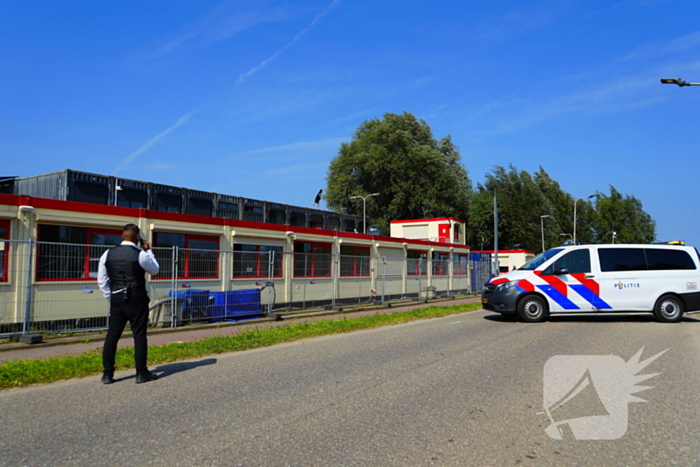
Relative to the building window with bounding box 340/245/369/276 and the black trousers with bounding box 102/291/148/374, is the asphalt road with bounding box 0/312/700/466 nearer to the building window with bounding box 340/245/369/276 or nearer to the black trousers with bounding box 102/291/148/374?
the black trousers with bounding box 102/291/148/374

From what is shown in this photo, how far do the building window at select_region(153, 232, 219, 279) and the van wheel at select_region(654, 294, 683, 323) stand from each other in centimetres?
1114

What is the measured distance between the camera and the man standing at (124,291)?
6.21 m

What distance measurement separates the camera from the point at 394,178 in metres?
55.9

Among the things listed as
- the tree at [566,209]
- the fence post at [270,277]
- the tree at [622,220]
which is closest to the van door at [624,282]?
the fence post at [270,277]

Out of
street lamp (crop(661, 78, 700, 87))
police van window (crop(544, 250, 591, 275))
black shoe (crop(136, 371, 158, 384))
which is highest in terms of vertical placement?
street lamp (crop(661, 78, 700, 87))

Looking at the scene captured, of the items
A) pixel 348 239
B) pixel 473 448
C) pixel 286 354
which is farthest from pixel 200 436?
pixel 348 239

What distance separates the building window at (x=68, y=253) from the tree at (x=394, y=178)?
4339 centimetres

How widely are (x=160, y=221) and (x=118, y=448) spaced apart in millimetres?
Result: 10795

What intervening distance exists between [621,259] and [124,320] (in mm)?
11858

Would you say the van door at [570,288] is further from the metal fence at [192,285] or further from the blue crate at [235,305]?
the blue crate at [235,305]

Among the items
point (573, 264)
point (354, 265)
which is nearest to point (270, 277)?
point (354, 265)

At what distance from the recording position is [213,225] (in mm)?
15750

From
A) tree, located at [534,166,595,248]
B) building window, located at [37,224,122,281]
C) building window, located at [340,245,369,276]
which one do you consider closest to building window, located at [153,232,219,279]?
building window, located at [37,224,122,281]

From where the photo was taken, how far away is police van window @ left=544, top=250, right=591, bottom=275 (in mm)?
13422
